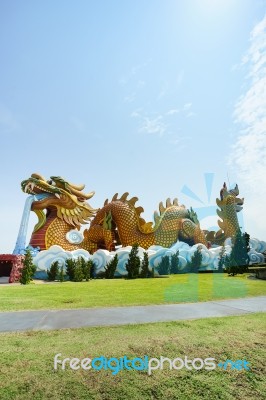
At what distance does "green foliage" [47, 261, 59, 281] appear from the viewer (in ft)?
56.4

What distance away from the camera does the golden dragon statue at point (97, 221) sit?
68.9 ft

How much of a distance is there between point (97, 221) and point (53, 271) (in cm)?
723

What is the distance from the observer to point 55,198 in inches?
835

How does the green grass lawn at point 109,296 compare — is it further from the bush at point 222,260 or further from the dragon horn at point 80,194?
the bush at point 222,260

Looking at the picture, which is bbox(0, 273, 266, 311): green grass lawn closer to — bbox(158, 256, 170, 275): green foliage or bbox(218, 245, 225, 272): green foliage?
bbox(158, 256, 170, 275): green foliage

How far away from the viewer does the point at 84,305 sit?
5.75m

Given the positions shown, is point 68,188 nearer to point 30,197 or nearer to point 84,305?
point 30,197

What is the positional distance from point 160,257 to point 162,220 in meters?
3.86

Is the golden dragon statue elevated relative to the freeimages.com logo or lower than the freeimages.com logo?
elevated

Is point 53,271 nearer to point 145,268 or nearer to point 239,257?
point 145,268

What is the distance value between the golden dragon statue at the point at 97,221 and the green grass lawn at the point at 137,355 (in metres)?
18.0

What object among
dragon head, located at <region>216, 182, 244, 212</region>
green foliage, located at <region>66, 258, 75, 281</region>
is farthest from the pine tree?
dragon head, located at <region>216, 182, 244, 212</region>

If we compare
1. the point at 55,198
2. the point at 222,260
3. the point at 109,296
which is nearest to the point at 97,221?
the point at 55,198

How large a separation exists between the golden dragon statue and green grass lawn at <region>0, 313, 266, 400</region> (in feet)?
59.1
